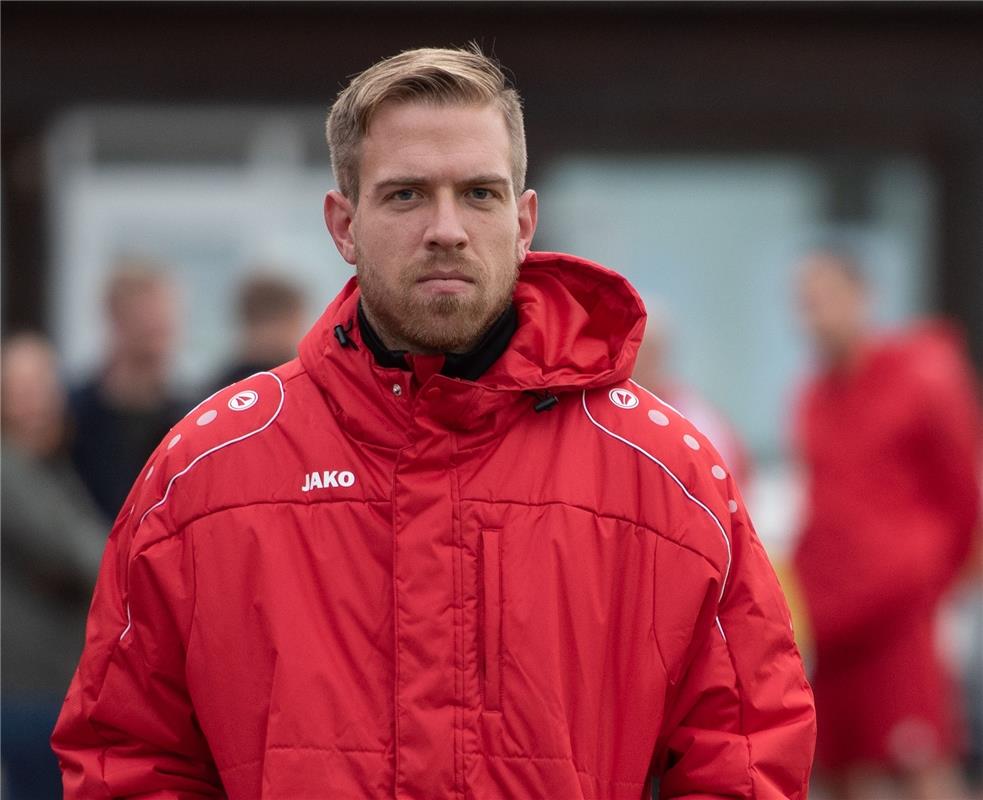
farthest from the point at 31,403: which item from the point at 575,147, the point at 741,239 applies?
the point at 741,239

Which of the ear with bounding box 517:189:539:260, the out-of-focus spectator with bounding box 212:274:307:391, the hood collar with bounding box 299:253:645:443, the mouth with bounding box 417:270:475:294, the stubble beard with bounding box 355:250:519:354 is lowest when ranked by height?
the out-of-focus spectator with bounding box 212:274:307:391

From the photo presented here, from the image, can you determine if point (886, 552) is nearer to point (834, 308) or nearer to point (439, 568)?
point (834, 308)

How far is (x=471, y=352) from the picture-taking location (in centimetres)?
287

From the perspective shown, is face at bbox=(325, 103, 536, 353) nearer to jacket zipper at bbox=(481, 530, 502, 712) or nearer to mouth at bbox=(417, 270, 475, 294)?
mouth at bbox=(417, 270, 475, 294)

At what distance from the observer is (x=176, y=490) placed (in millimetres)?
Result: 2830

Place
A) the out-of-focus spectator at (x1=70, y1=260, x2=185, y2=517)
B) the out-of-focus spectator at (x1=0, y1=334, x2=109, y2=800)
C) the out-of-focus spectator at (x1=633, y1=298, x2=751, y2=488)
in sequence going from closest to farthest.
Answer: the out-of-focus spectator at (x1=0, y1=334, x2=109, y2=800) < the out-of-focus spectator at (x1=70, y1=260, x2=185, y2=517) < the out-of-focus spectator at (x1=633, y1=298, x2=751, y2=488)

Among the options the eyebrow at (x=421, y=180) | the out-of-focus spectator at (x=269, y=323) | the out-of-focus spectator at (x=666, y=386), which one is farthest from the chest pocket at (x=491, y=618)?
the out-of-focus spectator at (x=666, y=386)

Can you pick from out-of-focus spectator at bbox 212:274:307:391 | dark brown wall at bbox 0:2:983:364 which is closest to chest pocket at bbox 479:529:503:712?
out-of-focus spectator at bbox 212:274:307:391

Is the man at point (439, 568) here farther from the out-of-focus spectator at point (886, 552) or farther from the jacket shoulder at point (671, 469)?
the out-of-focus spectator at point (886, 552)

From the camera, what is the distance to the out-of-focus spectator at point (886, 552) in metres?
6.61

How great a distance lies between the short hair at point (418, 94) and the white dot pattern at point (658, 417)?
41 cm

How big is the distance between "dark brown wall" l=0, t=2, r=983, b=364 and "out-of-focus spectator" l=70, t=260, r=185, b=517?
2.70 m

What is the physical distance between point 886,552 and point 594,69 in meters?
3.42

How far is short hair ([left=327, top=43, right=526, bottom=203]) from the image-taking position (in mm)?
2822
